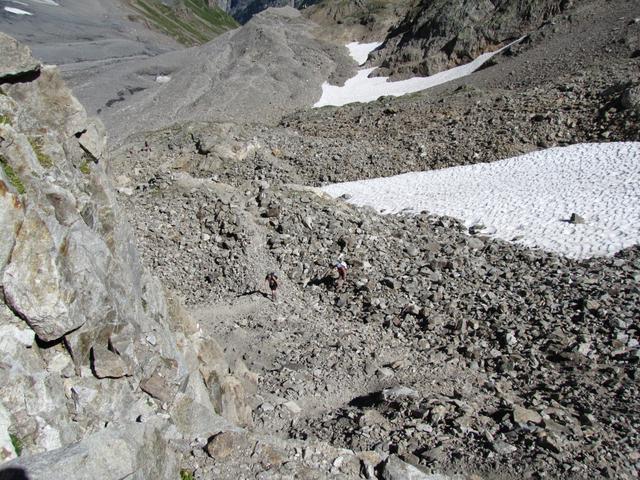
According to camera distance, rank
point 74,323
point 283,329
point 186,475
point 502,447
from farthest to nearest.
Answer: point 283,329
point 502,447
point 74,323
point 186,475

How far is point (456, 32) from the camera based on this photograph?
56812 millimetres

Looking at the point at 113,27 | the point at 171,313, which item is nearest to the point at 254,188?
the point at 171,313

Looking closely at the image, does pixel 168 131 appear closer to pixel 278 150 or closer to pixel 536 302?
pixel 278 150

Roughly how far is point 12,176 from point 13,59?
311 centimetres

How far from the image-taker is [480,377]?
43.9 feet

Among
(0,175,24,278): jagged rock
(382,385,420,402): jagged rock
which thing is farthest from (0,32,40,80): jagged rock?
(382,385,420,402): jagged rock

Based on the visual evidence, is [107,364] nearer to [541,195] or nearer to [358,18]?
[541,195]

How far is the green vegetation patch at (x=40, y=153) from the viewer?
9.23m

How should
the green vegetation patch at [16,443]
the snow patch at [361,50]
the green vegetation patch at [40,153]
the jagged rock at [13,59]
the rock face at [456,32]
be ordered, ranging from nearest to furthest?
the green vegetation patch at [16,443], the green vegetation patch at [40,153], the jagged rock at [13,59], the rock face at [456,32], the snow patch at [361,50]

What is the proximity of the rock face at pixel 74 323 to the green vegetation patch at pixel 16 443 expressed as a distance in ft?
0.06

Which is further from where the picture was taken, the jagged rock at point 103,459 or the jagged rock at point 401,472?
the jagged rock at point 401,472

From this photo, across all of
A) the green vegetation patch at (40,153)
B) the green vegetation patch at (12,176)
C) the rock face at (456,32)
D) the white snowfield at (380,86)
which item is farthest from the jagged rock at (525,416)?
the rock face at (456,32)

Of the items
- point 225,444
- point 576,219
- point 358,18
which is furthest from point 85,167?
point 358,18

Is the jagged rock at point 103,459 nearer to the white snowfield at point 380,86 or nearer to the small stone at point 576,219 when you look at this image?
the small stone at point 576,219
